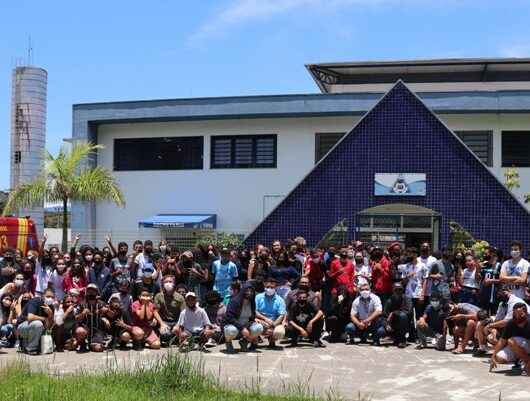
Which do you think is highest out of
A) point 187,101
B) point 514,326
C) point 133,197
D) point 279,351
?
point 187,101

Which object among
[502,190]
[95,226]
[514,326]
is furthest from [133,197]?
[514,326]

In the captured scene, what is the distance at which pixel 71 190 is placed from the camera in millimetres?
24578

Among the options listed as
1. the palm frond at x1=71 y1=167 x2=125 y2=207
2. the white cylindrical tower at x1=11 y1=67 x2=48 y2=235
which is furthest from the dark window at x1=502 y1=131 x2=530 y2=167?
the white cylindrical tower at x1=11 y1=67 x2=48 y2=235

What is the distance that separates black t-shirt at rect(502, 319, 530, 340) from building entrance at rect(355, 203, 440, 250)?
33.2 ft

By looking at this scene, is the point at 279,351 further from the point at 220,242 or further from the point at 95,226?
the point at 95,226

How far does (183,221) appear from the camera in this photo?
29625mm

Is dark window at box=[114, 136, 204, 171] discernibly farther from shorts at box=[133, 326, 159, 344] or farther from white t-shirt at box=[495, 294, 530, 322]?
white t-shirt at box=[495, 294, 530, 322]

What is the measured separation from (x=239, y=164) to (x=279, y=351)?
17.2 metres

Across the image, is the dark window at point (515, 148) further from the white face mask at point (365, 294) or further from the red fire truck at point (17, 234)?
the red fire truck at point (17, 234)

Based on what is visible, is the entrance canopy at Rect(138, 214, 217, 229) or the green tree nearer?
the green tree

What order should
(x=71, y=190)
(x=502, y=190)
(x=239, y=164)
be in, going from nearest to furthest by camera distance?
(x=502, y=190), (x=71, y=190), (x=239, y=164)

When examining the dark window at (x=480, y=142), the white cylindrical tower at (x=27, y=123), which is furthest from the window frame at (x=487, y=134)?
the white cylindrical tower at (x=27, y=123)

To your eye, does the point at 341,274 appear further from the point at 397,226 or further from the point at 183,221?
the point at 183,221

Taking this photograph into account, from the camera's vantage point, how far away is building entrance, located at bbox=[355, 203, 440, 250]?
22188 millimetres
